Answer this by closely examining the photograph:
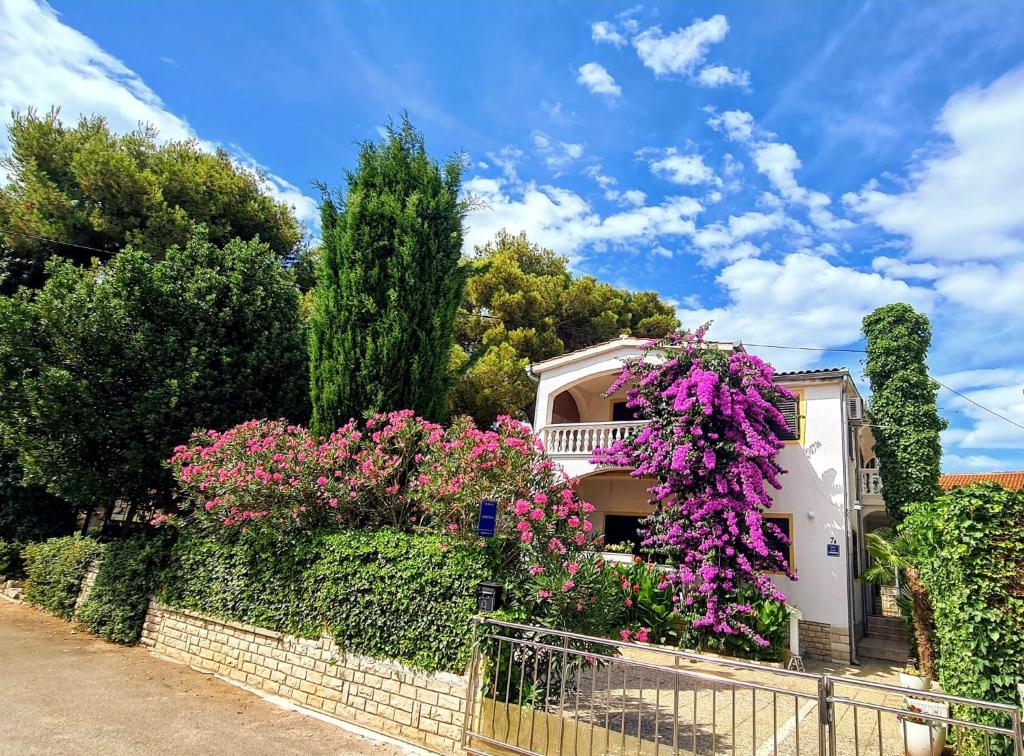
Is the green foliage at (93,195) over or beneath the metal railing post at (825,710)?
over

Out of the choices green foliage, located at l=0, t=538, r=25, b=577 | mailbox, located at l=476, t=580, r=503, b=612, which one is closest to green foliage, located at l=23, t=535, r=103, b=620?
green foliage, located at l=0, t=538, r=25, b=577

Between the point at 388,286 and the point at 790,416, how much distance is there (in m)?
10.0

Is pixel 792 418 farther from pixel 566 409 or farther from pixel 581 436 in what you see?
pixel 566 409

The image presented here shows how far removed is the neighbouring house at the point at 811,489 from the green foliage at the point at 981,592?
6687 mm

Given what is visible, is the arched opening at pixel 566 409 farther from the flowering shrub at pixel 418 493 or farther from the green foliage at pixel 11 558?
the green foliage at pixel 11 558

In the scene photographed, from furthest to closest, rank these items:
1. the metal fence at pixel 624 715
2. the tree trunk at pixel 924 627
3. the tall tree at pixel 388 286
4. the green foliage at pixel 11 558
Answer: the green foliage at pixel 11 558 < the tall tree at pixel 388 286 < the tree trunk at pixel 924 627 < the metal fence at pixel 624 715

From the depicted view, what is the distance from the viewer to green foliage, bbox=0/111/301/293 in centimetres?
1455

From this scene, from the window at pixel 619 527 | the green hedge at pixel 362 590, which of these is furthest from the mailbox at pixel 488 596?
the window at pixel 619 527

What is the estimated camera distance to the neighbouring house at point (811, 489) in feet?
38.1

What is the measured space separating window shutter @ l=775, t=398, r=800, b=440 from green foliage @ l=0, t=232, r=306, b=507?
1207 centimetres

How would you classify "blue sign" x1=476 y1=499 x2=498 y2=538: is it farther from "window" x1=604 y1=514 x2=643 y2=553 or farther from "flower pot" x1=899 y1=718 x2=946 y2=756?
"window" x1=604 y1=514 x2=643 y2=553

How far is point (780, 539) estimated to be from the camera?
10.8m

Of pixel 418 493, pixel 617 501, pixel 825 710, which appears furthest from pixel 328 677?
pixel 617 501

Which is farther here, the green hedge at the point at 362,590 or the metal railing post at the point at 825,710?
the green hedge at the point at 362,590
